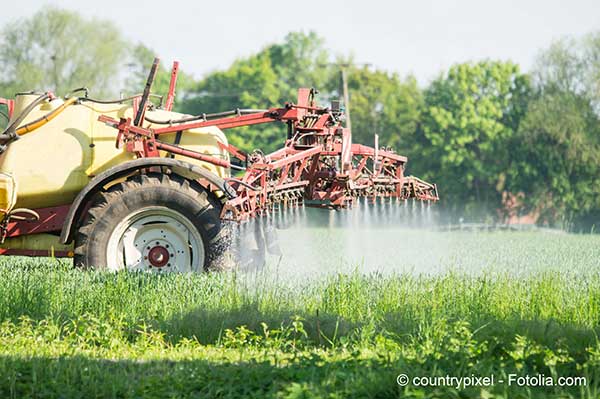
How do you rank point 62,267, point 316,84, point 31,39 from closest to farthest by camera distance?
1. point 62,267
2. point 31,39
3. point 316,84

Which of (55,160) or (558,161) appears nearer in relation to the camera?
(55,160)

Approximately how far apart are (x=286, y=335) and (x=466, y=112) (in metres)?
50.2

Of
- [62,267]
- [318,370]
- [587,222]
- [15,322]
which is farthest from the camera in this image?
[587,222]

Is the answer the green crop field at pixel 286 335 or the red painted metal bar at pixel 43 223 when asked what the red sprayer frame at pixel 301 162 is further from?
the red painted metal bar at pixel 43 223

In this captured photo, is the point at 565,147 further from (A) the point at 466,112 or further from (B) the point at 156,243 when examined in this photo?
(B) the point at 156,243

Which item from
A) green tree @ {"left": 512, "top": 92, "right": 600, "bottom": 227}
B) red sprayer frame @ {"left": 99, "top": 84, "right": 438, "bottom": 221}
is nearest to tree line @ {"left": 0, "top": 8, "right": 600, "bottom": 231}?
green tree @ {"left": 512, "top": 92, "right": 600, "bottom": 227}

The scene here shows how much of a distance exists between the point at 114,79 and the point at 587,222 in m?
26.0

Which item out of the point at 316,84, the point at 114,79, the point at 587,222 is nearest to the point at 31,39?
the point at 114,79

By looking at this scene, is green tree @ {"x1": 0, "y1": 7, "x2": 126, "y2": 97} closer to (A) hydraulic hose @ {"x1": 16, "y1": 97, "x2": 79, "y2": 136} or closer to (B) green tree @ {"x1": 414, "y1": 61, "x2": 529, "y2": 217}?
(B) green tree @ {"x1": 414, "y1": 61, "x2": 529, "y2": 217}

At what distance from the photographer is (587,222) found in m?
46.2

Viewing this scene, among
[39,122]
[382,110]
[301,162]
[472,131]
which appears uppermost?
[382,110]

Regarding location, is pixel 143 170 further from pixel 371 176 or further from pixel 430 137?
pixel 430 137

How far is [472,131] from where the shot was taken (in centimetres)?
5612

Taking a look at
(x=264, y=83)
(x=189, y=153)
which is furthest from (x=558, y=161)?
(x=189, y=153)
